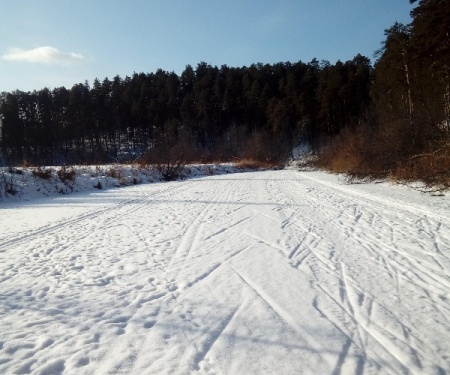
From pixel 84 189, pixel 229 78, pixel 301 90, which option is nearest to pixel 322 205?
pixel 84 189

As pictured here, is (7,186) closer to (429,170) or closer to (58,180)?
(58,180)

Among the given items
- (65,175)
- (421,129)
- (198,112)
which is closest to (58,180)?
(65,175)

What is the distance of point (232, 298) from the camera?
3730 millimetres

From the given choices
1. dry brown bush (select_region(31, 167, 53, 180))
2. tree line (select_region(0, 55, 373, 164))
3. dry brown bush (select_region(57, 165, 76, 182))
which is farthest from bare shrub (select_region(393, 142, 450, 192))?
tree line (select_region(0, 55, 373, 164))

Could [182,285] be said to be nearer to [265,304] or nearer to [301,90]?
[265,304]

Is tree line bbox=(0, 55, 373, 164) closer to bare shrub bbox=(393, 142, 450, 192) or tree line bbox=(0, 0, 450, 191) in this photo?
tree line bbox=(0, 0, 450, 191)

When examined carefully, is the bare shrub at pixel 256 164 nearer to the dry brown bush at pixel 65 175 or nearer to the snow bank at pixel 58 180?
the snow bank at pixel 58 180

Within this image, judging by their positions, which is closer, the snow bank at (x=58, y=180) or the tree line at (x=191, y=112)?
the snow bank at (x=58, y=180)

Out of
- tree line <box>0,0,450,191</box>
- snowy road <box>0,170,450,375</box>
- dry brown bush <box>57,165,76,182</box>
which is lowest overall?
snowy road <box>0,170,450,375</box>

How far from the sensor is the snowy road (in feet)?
8.60

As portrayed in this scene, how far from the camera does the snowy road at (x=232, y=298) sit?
8.60 ft

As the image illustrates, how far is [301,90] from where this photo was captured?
56.1 meters

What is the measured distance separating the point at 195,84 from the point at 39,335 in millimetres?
62784

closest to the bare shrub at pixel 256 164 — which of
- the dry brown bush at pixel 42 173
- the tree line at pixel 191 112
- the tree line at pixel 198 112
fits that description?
the tree line at pixel 198 112
